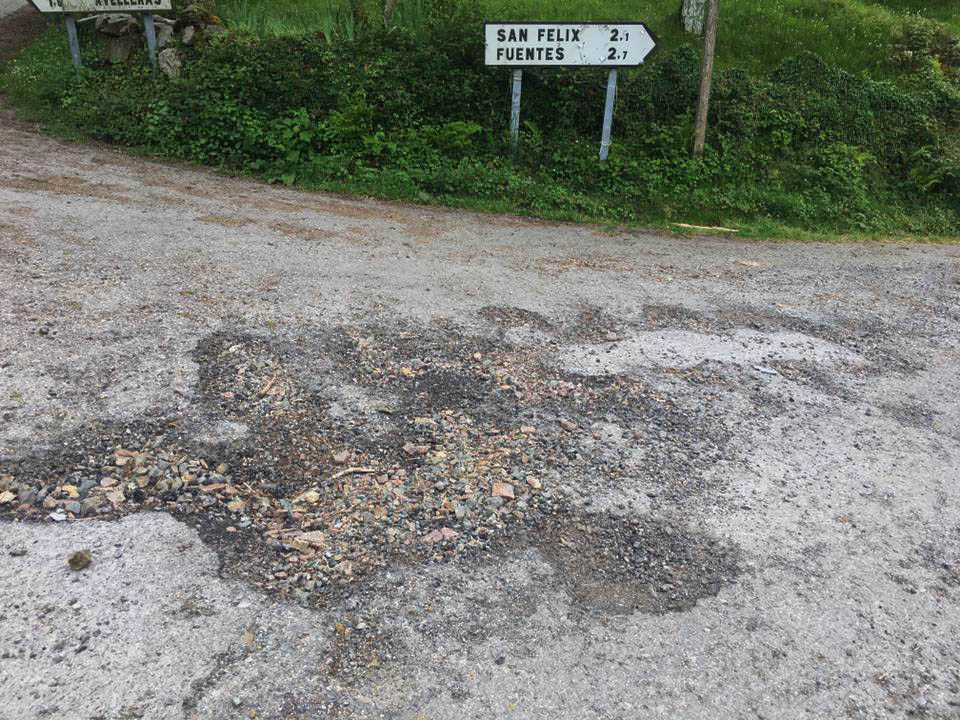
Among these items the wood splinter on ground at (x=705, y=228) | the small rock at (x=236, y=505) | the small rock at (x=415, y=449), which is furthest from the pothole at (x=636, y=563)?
the wood splinter on ground at (x=705, y=228)

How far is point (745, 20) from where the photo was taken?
13.4 m

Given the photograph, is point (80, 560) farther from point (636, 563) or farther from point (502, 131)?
point (502, 131)

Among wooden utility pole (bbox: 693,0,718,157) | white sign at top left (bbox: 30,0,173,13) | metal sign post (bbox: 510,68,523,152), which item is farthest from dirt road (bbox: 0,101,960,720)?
white sign at top left (bbox: 30,0,173,13)

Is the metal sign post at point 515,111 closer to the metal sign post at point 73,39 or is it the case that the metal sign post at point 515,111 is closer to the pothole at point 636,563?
the metal sign post at point 73,39

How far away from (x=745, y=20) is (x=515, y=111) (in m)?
6.49

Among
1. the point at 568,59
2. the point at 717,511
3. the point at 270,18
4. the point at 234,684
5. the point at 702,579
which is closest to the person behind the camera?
the point at 234,684

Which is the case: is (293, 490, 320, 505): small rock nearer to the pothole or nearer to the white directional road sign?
the pothole

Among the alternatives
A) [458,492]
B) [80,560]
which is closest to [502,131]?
[458,492]

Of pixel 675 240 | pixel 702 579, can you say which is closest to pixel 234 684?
pixel 702 579

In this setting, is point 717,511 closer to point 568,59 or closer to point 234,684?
point 234,684

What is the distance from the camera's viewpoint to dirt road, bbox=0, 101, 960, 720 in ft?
8.75

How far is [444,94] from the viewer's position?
10227mm

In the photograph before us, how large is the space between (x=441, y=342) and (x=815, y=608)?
285 cm

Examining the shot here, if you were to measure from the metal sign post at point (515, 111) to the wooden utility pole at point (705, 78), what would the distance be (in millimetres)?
2457
